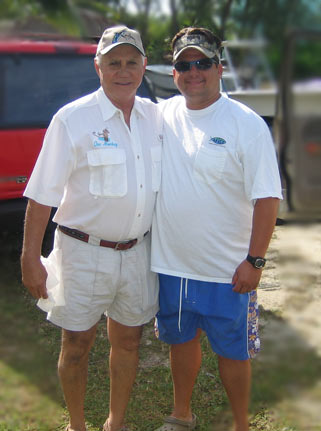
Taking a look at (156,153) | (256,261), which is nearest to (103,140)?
(156,153)

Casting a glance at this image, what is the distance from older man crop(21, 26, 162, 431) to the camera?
229 centimetres

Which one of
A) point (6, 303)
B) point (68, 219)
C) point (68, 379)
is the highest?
point (68, 219)

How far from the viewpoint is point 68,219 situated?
7.84 ft

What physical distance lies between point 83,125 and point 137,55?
399mm

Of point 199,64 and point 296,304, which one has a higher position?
point 199,64

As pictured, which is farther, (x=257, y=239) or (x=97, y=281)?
(x=97, y=281)

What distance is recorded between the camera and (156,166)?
7.95 ft

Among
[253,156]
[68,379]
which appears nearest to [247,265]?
[253,156]

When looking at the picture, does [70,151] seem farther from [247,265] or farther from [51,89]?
[51,89]

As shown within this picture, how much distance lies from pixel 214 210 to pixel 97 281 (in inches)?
23.1

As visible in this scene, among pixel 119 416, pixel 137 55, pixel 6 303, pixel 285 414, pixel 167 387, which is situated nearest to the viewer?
pixel 137 55

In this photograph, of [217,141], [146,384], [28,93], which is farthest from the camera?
[28,93]

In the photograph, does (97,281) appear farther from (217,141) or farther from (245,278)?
(217,141)

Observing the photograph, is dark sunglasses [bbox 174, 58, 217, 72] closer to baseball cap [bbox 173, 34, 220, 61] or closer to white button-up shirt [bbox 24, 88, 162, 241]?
baseball cap [bbox 173, 34, 220, 61]
